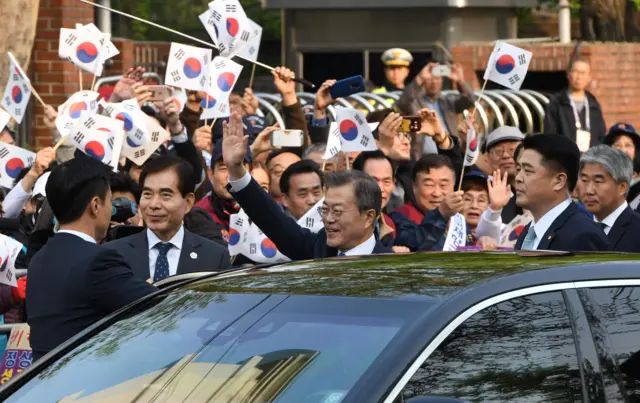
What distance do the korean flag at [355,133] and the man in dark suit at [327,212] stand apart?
2346 millimetres

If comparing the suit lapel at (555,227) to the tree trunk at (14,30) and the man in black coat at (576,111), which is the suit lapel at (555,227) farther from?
the man in black coat at (576,111)

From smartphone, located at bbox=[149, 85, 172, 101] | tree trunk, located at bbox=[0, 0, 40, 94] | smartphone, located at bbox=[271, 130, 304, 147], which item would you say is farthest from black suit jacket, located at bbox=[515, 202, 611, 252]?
tree trunk, located at bbox=[0, 0, 40, 94]

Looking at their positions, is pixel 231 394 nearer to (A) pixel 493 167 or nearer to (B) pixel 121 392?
(B) pixel 121 392

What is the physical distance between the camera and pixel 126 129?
10.4 m

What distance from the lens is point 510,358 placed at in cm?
444

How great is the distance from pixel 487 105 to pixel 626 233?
25.5 feet

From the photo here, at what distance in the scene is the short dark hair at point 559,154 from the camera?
7.36 metres

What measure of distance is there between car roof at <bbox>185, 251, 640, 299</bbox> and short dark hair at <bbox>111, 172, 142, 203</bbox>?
412 centimetres

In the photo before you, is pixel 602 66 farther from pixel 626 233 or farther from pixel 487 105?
pixel 626 233

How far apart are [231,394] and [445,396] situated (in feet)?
2.07

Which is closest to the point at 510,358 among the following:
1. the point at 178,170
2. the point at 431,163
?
the point at 178,170

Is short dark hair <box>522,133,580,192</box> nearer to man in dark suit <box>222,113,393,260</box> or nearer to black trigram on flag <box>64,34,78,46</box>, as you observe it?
man in dark suit <box>222,113,393,260</box>

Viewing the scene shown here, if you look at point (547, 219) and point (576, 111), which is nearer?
point (547, 219)

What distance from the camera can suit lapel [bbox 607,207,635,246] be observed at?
8.55 meters
